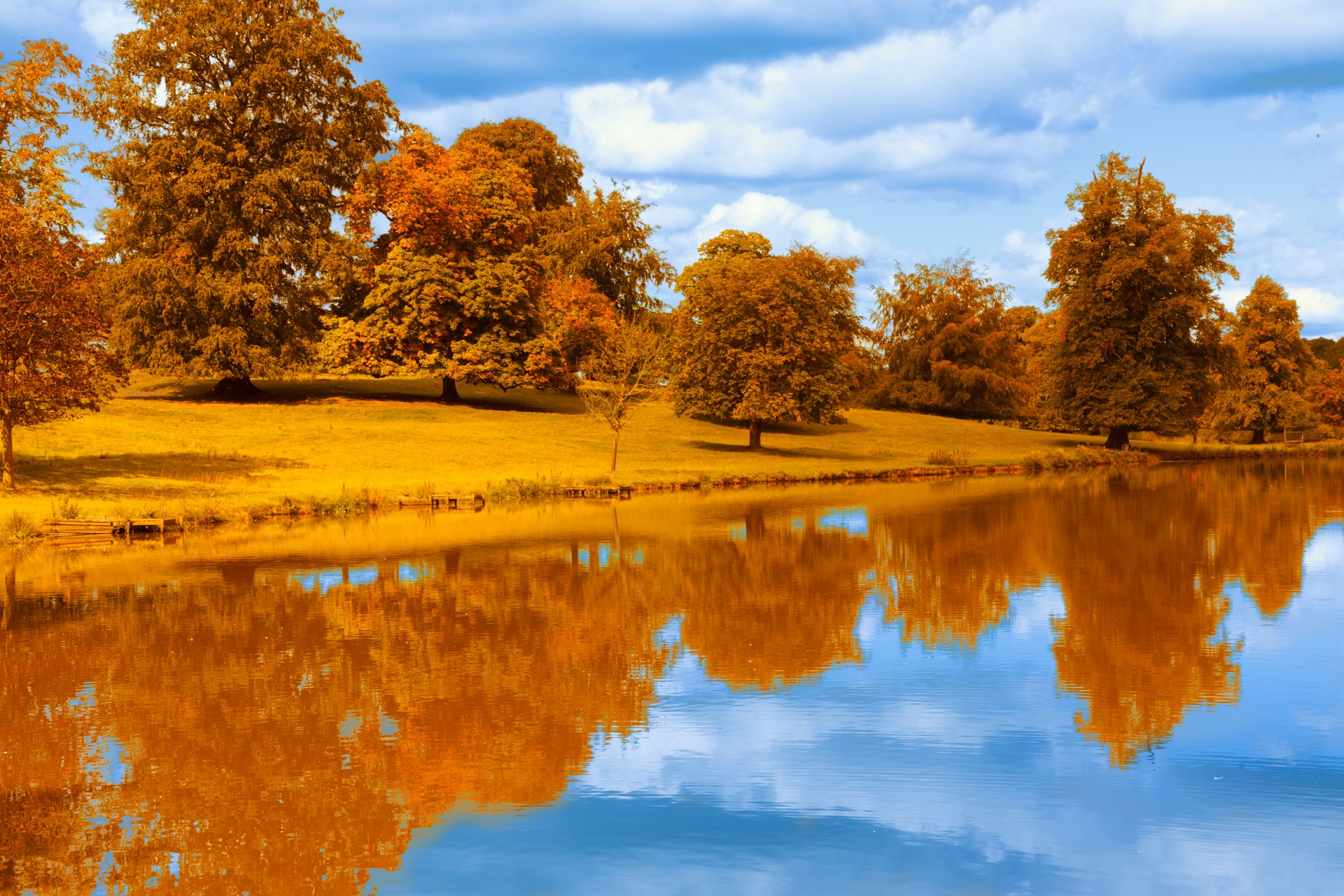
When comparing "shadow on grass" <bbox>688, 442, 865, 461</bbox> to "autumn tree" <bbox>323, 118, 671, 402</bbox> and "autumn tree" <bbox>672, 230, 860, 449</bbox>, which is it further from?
"autumn tree" <bbox>323, 118, 671, 402</bbox>

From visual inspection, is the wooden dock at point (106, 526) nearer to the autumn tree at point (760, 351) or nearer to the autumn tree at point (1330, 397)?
the autumn tree at point (760, 351)

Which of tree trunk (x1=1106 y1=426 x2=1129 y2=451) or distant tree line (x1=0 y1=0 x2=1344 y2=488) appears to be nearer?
distant tree line (x1=0 y1=0 x2=1344 y2=488)

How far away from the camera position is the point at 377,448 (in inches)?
1672

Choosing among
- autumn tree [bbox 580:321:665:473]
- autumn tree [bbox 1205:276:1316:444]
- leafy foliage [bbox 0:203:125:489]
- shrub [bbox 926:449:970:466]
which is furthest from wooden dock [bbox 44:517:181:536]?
autumn tree [bbox 1205:276:1316:444]

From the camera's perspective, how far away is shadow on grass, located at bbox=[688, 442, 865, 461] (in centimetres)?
5141

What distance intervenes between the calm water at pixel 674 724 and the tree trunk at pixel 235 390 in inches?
1393

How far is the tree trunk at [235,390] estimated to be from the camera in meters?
55.2

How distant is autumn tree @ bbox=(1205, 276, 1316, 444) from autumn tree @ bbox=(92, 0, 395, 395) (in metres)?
55.1

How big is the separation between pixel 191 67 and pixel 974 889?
56.7 metres

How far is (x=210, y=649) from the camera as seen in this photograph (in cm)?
1369

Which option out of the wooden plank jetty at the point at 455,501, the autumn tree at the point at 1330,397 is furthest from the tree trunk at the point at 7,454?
the autumn tree at the point at 1330,397

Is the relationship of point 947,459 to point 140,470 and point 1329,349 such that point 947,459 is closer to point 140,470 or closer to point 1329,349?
point 140,470

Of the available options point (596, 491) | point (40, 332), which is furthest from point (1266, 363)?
point (40, 332)

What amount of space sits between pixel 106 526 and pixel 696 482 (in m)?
20.1
